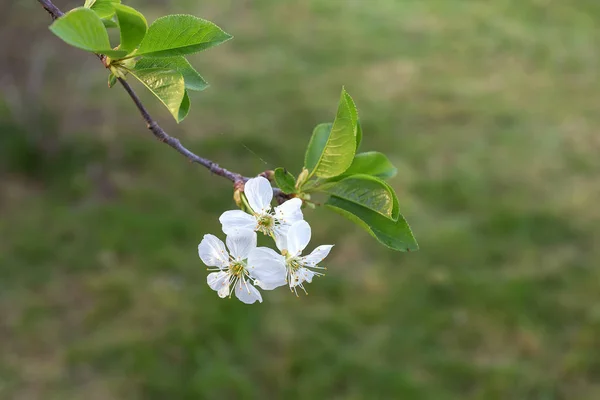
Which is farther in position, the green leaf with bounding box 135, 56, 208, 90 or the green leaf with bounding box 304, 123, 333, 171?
the green leaf with bounding box 304, 123, 333, 171

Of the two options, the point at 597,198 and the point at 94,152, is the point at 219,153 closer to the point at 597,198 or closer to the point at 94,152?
the point at 94,152

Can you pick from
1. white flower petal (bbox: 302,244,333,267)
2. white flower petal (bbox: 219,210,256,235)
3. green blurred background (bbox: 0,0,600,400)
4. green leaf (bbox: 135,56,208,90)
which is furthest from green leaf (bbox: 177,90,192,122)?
green blurred background (bbox: 0,0,600,400)

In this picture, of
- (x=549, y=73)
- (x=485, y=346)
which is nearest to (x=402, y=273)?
(x=485, y=346)

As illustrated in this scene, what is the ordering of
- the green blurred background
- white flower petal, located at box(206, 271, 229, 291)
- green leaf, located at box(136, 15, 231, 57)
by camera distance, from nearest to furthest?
1. green leaf, located at box(136, 15, 231, 57)
2. white flower petal, located at box(206, 271, 229, 291)
3. the green blurred background

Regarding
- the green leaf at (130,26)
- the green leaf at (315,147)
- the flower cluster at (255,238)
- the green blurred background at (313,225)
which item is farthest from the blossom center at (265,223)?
the green blurred background at (313,225)

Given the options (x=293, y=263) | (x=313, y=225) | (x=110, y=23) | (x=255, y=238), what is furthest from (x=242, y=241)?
(x=313, y=225)

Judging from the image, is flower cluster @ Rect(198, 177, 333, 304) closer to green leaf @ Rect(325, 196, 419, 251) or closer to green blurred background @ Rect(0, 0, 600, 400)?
green leaf @ Rect(325, 196, 419, 251)
